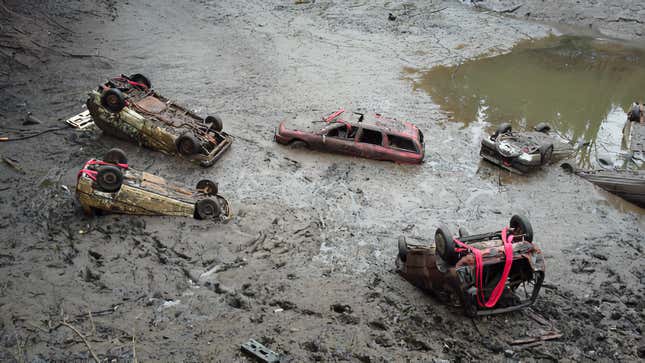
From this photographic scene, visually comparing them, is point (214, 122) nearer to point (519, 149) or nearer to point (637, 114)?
point (519, 149)

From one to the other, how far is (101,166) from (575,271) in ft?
29.4

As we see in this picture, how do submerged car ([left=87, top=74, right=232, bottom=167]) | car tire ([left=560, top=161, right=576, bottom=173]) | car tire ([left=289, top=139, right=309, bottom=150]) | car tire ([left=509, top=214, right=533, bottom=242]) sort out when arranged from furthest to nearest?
1. car tire ([left=560, top=161, right=576, bottom=173])
2. car tire ([left=289, top=139, right=309, bottom=150])
3. submerged car ([left=87, top=74, right=232, bottom=167])
4. car tire ([left=509, top=214, right=533, bottom=242])

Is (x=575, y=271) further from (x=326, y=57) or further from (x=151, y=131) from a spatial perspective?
(x=326, y=57)

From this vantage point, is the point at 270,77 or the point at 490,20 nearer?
the point at 270,77

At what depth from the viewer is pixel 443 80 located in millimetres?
16078

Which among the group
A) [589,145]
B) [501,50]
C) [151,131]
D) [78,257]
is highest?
[501,50]

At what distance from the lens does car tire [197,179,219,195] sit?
29.1 feet

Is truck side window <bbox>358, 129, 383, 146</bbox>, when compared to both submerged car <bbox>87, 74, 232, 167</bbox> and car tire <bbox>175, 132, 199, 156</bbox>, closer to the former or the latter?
submerged car <bbox>87, 74, 232, 167</bbox>

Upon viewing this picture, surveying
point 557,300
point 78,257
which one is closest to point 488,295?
point 557,300

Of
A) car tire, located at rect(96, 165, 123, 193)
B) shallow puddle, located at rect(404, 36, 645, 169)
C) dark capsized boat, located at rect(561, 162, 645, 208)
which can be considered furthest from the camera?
shallow puddle, located at rect(404, 36, 645, 169)

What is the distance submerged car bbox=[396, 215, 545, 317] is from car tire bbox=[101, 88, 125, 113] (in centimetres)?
741

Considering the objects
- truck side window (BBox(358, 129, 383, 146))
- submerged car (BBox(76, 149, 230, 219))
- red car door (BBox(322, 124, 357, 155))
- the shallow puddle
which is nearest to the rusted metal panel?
submerged car (BBox(76, 149, 230, 219))

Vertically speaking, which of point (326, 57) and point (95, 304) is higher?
point (326, 57)

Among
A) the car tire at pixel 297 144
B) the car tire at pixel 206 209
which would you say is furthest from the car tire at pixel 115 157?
the car tire at pixel 297 144
